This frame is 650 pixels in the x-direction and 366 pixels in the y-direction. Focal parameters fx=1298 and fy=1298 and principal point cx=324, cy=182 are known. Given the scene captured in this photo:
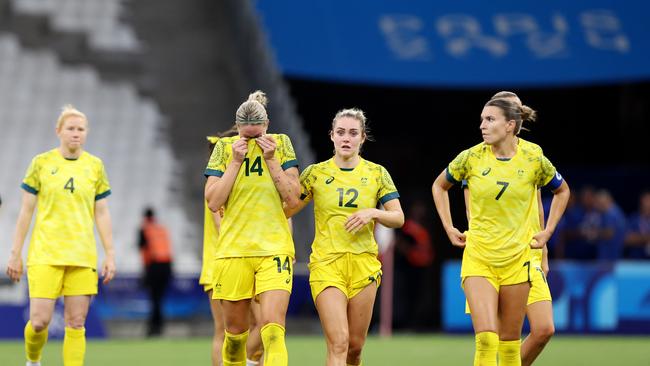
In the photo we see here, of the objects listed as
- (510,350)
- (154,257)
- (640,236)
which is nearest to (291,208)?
(510,350)

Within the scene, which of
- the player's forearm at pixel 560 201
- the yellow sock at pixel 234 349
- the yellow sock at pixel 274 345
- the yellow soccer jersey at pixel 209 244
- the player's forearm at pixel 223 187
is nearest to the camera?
the yellow sock at pixel 274 345

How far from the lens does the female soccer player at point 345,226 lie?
9.98 m

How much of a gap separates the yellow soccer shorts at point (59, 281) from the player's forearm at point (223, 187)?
225cm

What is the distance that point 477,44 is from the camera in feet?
73.8

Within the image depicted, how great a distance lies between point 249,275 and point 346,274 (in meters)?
0.80

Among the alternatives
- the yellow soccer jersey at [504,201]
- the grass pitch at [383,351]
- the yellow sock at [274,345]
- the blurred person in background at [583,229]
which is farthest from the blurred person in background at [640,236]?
the yellow sock at [274,345]

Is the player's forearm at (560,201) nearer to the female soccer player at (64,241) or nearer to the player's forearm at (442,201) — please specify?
the player's forearm at (442,201)

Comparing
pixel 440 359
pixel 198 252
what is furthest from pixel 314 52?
pixel 440 359

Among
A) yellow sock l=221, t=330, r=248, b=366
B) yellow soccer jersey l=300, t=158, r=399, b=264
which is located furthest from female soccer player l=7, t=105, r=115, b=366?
yellow soccer jersey l=300, t=158, r=399, b=264

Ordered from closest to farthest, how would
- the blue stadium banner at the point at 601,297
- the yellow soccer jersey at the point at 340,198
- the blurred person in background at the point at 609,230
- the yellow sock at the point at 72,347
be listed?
the yellow soccer jersey at the point at 340,198
the yellow sock at the point at 72,347
the blue stadium banner at the point at 601,297
the blurred person in background at the point at 609,230

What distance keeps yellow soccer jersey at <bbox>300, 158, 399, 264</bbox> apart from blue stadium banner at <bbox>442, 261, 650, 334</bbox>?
10999 mm

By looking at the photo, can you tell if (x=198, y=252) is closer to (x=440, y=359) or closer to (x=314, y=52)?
(x=314, y=52)

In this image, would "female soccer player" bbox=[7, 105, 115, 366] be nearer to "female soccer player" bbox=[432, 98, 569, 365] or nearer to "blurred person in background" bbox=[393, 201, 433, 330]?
"female soccer player" bbox=[432, 98, 569, 365]

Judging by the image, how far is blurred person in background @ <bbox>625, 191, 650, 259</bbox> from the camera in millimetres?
22219
